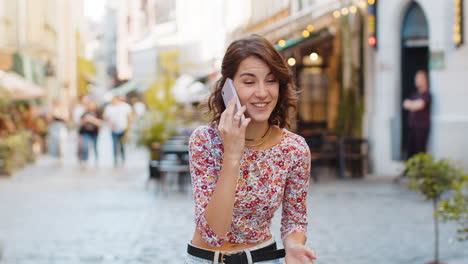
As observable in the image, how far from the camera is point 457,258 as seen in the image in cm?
729

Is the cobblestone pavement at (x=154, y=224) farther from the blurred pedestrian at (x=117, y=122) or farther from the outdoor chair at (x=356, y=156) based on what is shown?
the blurred pedestrian at (x=117, y=122)

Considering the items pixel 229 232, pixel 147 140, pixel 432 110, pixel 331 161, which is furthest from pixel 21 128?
pixel 229 232

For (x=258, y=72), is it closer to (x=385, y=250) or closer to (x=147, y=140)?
(x=385, y=250)

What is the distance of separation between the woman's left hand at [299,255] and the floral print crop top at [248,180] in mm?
105

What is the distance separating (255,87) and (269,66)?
88mm

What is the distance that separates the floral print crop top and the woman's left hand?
0.11 m

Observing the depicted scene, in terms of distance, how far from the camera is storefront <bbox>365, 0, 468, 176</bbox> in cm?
1320

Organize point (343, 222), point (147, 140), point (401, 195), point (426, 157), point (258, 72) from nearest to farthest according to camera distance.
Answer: point (258, 72) → point (426, 157) → point (343, 222) → point (401, 195) → point (147, 140)

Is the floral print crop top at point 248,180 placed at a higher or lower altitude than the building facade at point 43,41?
lower

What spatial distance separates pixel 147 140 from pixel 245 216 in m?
13.4

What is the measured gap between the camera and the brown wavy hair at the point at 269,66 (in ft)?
8.40

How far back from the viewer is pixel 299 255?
2.58 metres

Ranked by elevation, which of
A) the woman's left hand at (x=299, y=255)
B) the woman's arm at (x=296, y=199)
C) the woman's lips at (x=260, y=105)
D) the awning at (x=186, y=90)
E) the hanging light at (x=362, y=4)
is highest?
the hanging light at (x=362, y=4)

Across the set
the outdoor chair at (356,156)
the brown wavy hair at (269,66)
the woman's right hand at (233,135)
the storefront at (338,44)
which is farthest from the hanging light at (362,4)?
the woman's right hand at (233,135)
